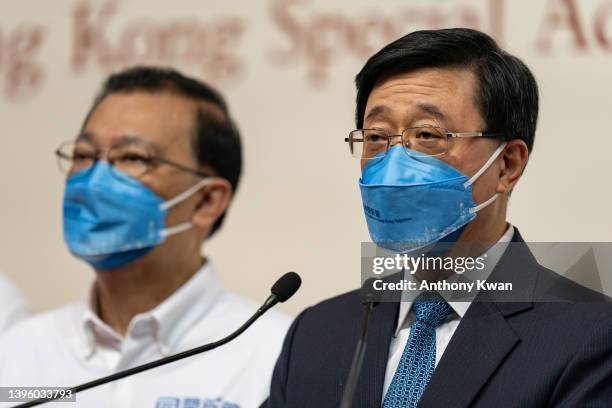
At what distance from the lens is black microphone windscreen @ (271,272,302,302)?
68.2 inches

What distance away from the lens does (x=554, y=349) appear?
1.66 m

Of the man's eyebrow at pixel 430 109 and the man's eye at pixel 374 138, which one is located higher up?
the man's eyebrow at pixel 430 109

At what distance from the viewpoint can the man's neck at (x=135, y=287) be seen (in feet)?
8.57

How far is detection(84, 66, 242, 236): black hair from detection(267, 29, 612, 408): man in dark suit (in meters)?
0.90

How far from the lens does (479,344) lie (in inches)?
67.9

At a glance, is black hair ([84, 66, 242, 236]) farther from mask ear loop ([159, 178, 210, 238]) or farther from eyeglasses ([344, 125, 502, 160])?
eyeglasses ([344, 125, 502, 160])

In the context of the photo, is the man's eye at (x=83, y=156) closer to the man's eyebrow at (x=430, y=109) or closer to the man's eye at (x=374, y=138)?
the man's eye at (x=374, y=138)

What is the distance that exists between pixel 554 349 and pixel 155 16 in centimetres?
209

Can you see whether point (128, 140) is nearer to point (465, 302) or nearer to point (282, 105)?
point (282, 105)

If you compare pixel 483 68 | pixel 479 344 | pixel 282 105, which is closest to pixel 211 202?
pixel 282 105

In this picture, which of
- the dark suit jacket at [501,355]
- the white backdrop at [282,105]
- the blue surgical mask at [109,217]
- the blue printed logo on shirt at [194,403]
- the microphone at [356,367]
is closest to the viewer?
the microphone at [356,367]

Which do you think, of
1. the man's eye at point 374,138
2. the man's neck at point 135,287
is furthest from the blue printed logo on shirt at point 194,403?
the man's eye at point 374,138

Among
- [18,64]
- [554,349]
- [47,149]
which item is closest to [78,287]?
[47,149]

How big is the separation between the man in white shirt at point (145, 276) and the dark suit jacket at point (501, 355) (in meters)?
0.52
